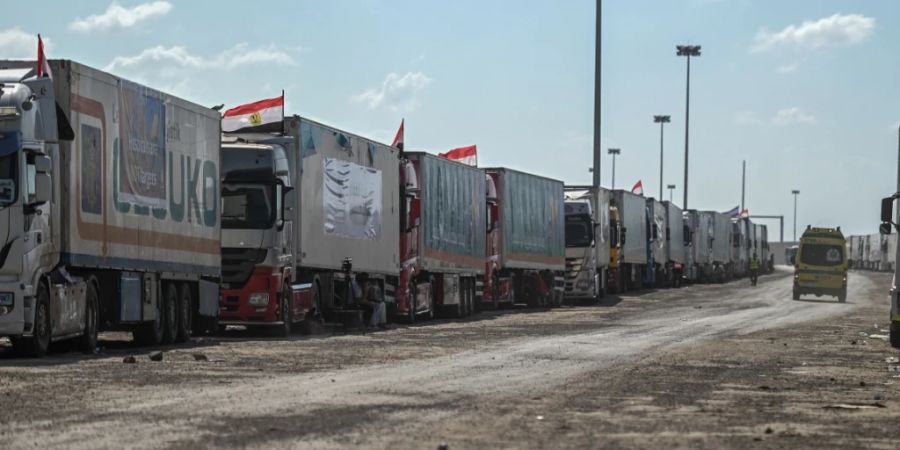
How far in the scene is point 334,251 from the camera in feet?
108

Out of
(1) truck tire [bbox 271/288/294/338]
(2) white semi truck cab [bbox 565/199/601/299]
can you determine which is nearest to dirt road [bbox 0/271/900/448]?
(1) truck tire [bbox 271/288/294/338]

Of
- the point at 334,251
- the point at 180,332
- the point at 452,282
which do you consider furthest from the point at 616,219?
the point at 180,332

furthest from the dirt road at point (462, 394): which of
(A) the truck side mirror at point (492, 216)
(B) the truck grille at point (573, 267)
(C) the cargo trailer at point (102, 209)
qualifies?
(B) the truck grille at point (573, 267)

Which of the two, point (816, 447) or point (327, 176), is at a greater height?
point (327, 176)

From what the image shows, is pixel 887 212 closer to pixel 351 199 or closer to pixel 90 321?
pixel 351 199

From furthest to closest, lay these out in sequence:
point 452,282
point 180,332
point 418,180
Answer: point 452,282
point 418,180
point 180,332

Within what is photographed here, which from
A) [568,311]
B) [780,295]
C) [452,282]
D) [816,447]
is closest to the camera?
[816,447]

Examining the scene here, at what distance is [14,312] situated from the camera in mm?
21141

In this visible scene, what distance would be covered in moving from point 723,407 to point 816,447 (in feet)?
10.7

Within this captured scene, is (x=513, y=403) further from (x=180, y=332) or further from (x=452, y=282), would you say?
(x=452, y=282)

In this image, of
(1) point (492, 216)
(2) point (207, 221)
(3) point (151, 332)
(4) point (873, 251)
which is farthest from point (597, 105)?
(4) point (873, 251)

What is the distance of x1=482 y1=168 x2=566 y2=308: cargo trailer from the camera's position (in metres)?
47.0

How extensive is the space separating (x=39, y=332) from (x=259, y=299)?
26.3ft

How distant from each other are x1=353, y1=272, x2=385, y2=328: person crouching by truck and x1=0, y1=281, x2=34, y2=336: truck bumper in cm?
1330
